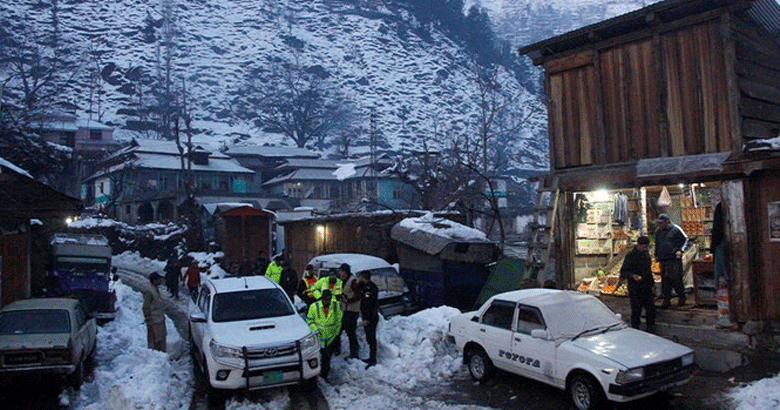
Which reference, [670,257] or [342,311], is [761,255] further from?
[342,311]

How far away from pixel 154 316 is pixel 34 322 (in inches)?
81.1

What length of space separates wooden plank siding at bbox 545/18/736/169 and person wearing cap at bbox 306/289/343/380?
22.4 ft

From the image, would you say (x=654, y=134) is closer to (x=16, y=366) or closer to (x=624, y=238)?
(x=624, y=238)

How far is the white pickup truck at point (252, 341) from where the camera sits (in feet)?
27.9

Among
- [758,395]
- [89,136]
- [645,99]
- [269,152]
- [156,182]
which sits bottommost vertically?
[758,395]

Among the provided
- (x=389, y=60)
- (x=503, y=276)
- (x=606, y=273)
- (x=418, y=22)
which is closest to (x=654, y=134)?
(x=606, y=273)

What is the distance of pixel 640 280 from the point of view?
10.3m

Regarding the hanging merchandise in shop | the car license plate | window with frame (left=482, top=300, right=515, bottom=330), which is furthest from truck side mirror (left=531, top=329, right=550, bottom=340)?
the hanging merchandise in shop

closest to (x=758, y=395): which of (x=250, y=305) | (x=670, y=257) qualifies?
(x=670, y=257)

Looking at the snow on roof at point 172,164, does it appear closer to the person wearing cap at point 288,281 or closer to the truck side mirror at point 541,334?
the person wearing cap at point 288,281

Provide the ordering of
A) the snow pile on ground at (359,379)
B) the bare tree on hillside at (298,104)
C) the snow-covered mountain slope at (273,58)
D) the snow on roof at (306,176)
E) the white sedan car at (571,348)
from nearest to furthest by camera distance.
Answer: the white sedan car at (571,348), the snow pile on ground at (359,379), the snow on roof at (306,176), the bare tree on hillside at (298,104), the snow-covered mountain slope at (273,58)

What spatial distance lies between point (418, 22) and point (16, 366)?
153380mm

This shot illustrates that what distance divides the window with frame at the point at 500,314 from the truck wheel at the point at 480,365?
565 millimetres

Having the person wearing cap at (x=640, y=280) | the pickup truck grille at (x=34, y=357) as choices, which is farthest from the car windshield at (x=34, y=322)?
→ the person wearing cap at (x=640, y=280)
